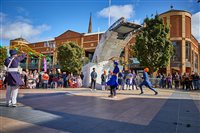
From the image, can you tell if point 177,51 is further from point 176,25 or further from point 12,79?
point 12,79

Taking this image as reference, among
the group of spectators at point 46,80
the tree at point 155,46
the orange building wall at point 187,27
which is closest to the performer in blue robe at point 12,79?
the group of spectators at point 46,80

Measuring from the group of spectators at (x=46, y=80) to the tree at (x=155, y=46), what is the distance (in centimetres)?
1044

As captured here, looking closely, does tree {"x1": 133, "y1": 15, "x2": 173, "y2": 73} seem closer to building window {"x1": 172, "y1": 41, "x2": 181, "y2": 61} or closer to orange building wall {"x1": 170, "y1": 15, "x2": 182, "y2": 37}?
building window {"x1": 172, "y1": 41, "x2": 181, "y2": 61}

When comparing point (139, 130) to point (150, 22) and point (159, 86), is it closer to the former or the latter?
point (159, 86)

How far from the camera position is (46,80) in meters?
17.2

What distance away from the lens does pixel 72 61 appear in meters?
40.8

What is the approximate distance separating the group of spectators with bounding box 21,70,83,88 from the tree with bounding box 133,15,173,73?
411 inches

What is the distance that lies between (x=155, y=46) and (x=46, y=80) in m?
15.7

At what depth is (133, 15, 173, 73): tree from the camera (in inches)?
1020

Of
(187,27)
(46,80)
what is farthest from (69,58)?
(187,27)

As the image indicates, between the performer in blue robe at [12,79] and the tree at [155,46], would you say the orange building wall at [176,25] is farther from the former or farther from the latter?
the performer in blue robe at [12,79]

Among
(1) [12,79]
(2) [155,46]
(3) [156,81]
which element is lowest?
(3) [156,81]

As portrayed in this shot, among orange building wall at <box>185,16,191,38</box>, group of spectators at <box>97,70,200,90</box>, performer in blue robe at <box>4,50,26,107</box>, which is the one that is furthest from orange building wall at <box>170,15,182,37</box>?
performer in blue robe at <box>4,50,26,107</box>

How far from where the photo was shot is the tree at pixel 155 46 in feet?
85.0
